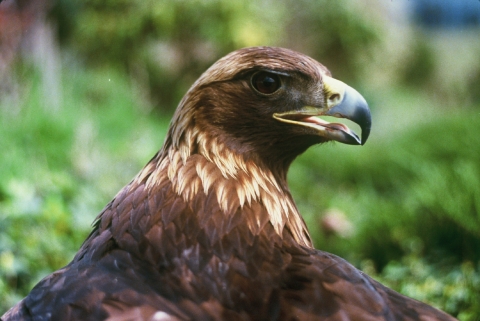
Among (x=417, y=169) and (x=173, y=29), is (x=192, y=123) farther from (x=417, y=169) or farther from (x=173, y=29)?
A: (x=173, y=29)

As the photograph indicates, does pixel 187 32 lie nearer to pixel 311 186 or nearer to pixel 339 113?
pixel 311 186

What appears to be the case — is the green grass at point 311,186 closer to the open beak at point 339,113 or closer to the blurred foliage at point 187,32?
the blurred foliage at point 187,32

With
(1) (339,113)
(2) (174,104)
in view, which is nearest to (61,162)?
(2) (174,104)

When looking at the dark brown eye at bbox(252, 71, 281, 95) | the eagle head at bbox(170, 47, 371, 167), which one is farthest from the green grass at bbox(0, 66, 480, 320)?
the dark brown eye at bbox(252, 71, 281, 95)

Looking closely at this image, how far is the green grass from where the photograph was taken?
326cm

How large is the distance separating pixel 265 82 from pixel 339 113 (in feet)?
0.92

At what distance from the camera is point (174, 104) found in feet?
25.3

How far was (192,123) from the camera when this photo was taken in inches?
76.9

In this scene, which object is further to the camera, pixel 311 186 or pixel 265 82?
pixel 311 186

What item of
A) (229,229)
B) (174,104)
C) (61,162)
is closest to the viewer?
(229,229)

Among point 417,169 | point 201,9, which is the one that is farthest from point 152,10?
point 417,169

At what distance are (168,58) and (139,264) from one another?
6.37m

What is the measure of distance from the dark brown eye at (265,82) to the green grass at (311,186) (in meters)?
1.60

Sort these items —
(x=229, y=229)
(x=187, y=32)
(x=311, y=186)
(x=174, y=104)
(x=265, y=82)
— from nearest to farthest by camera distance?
(x=229, y=229) < (x=265, y=82) < (x=311, y=186) < (x=187, y=32) < (x=174, y=104)
